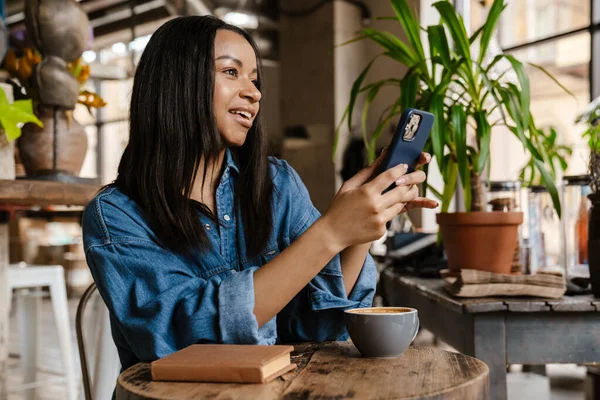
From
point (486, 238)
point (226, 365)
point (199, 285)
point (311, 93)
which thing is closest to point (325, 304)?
point (199, 285)

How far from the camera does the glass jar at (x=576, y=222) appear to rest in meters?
1.86

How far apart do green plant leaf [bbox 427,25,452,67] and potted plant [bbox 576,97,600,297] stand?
39 cm

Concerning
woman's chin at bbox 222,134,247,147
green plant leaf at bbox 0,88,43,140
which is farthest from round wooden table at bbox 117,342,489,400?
green plant leaf at bbox 0,88,43,140

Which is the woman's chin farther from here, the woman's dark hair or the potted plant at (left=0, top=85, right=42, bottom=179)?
the potted plant at (left=0, top=85, right=42, bottom=179)

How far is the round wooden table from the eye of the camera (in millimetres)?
722

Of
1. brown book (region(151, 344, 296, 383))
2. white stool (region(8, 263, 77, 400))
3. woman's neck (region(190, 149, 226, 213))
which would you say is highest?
woman's neck (region(190, 149, 226, 213))

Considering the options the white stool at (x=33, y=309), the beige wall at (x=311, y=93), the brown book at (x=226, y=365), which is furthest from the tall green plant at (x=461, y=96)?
the beige wall at (x=311, y=93)

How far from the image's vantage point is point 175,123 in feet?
3.68

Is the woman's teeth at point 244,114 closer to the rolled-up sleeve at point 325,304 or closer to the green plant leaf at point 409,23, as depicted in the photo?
the rolled-up sleeve at point 325,304

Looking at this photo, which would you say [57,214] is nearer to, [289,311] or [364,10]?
[364,10]

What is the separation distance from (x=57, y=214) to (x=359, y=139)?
17.8 feet

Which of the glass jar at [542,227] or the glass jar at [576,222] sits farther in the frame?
the glass jar at [542,227]

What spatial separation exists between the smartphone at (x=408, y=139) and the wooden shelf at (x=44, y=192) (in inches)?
43.3

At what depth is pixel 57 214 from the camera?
9148 mm
